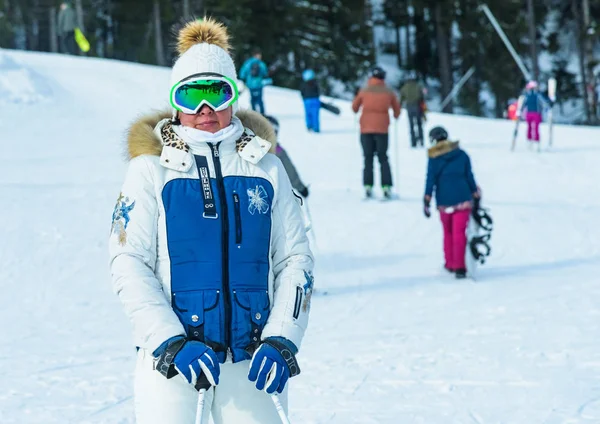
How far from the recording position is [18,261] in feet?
32.8

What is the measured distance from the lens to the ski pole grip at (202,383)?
2.80m

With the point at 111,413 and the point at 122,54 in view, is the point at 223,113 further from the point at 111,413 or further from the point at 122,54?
the point at 122,54

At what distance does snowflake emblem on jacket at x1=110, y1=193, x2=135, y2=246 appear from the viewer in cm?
289

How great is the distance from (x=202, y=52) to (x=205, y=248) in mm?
573

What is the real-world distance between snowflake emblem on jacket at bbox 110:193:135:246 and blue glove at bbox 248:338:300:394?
45 centimetres

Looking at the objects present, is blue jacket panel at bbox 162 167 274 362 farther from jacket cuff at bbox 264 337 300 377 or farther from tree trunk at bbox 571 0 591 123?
tree trunk at bbox 571 0 591 123

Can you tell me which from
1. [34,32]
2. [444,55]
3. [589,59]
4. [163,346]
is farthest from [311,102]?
[34,32]

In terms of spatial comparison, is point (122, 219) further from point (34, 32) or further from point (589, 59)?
point (34, 32)

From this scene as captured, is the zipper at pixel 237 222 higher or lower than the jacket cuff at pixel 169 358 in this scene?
higher

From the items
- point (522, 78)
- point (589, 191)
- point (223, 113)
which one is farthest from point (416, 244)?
point (522, 78)

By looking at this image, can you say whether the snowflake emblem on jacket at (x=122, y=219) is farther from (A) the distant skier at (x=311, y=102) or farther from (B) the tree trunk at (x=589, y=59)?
(B) the tree trunk at (x=589, y=59)

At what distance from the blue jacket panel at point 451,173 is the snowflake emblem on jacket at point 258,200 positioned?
21.9 ft

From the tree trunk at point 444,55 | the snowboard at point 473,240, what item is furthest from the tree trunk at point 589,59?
the snowboard at point 473,240

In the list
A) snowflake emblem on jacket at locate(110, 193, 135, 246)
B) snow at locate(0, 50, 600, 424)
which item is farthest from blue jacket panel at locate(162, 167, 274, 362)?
snow at locate(0, 50, 600, 424)
